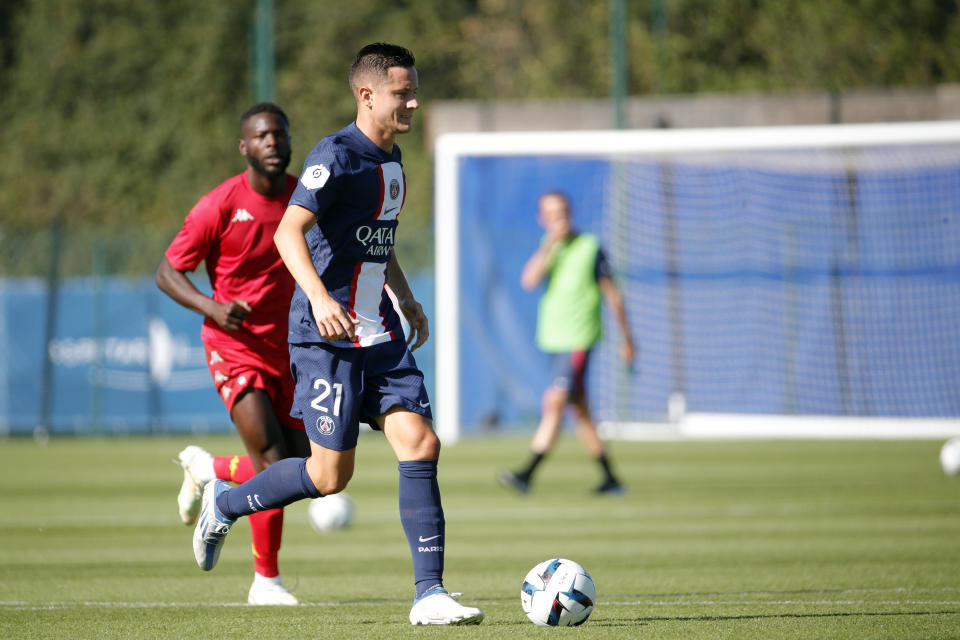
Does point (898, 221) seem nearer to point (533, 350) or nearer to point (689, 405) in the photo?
point (689, 405)

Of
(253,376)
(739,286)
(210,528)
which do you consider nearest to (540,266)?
(253,376)

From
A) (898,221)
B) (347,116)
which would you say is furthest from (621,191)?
(347,116)

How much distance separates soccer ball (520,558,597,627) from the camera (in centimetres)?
571

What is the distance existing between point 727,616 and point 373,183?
2.28 m

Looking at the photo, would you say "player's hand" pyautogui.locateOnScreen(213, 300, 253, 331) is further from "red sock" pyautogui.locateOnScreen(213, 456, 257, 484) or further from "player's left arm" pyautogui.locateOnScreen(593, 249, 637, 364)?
"player's left arm" pyautogui.locateOnScreen(593, 249, 637, 364)

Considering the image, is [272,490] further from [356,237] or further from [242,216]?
[242,216]

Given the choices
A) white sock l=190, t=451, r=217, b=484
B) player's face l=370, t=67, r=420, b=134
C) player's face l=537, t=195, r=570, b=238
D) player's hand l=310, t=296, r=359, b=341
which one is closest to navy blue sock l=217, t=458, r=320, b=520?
player's hand l=310, t=296, r=359, b=341

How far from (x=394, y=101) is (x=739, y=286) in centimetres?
1618

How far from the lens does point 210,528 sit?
6.30m

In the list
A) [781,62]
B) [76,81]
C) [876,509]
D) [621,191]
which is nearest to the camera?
[876,509]

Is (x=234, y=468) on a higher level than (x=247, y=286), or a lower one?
lower

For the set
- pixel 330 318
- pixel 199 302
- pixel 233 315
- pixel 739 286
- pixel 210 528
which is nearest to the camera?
pixel 330 318

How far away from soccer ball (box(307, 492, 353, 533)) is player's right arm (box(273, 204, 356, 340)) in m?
4.72

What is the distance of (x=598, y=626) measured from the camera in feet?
19.1
